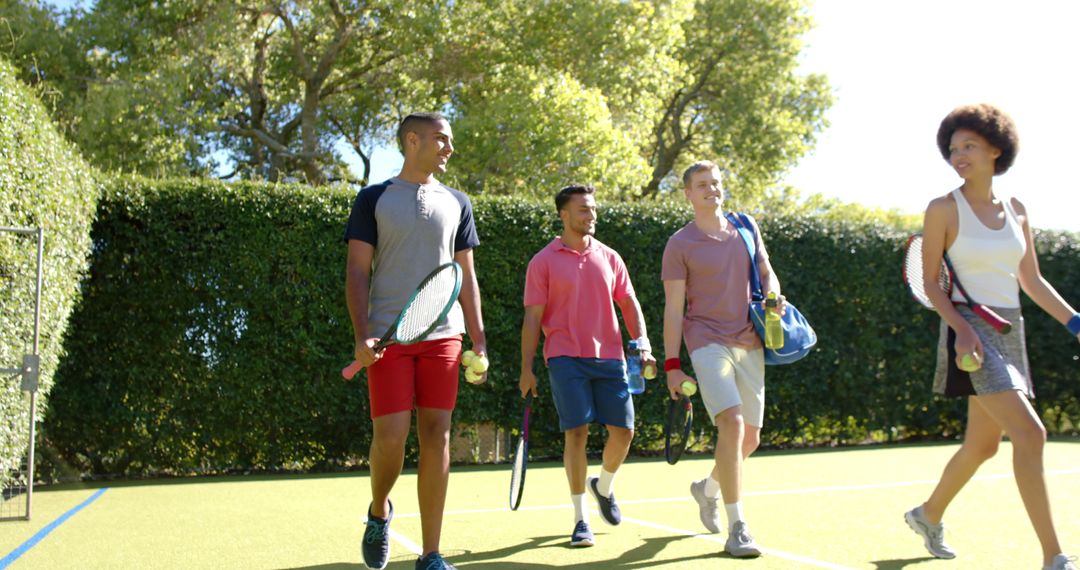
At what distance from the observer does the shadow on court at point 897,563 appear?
187 inches

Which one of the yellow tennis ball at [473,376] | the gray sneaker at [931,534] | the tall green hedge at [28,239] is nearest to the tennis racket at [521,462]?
the yellow tennis ball at [473,376]

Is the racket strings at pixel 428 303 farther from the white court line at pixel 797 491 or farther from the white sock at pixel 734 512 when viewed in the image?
the white court line at pixel 797 491

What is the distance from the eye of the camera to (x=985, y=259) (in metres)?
4.46

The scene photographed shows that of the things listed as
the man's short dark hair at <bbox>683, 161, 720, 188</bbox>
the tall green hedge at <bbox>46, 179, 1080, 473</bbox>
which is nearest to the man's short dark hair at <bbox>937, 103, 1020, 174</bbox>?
the man's short dark hair at <bbox>683, 161, 720, 188</bbox>

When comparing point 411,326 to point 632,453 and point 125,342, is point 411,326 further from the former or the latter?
point 632,453

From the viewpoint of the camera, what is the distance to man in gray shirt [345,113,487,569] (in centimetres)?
445

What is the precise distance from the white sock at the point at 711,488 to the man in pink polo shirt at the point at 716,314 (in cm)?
12

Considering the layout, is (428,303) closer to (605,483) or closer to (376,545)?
(376,545)

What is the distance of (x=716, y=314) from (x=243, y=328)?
5929 millimetres

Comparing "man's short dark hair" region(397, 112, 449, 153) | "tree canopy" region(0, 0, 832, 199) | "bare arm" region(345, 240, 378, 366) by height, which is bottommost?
"bare arm" region(345, 240, 378, 366)

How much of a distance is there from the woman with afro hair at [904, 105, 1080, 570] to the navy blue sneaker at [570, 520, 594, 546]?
1.93 m

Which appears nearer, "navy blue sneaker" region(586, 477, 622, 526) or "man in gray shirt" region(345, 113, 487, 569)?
"man in gray shirt" region(345, 113, 487, 569)

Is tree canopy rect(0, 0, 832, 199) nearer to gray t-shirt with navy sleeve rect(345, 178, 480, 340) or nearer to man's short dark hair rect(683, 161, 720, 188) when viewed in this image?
man's short dark hair rect(683, 161, 720, 188)

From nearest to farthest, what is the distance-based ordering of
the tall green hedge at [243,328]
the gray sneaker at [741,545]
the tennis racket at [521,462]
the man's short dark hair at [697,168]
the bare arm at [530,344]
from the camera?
the gray sneaker at [741,545], the man's short dark hair at [697,168], the tennis racket at [521,462], the bare arm at [530,344], the tall green hedge at [243,328]
